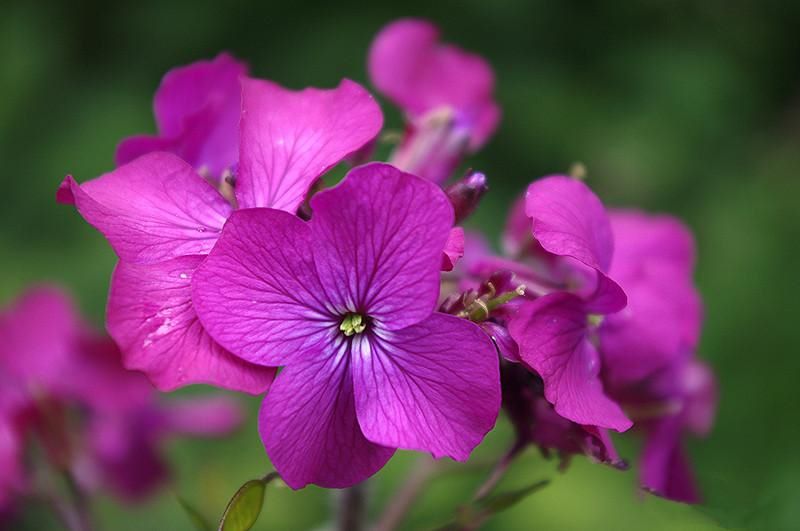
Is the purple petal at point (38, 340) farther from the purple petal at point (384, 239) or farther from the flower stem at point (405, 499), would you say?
the purple petal at point (384, 239)

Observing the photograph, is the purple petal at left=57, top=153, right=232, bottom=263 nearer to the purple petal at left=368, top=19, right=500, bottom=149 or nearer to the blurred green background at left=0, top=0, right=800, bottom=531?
the purple petal at left=368, top=19, right=500, bottom=149

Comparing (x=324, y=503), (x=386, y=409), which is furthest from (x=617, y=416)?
(x=324, y=503)

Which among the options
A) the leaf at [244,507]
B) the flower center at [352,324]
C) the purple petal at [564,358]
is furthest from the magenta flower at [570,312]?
the leaf at [244,507]

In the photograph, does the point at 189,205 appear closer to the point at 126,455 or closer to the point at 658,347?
the point at 658,347

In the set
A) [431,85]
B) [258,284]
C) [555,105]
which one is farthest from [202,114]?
[555,105]

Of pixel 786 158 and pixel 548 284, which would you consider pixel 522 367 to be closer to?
pixel 548 284

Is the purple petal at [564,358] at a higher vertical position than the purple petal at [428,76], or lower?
lower

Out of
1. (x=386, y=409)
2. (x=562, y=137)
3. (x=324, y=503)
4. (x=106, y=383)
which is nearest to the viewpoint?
(x=386, y=409)
